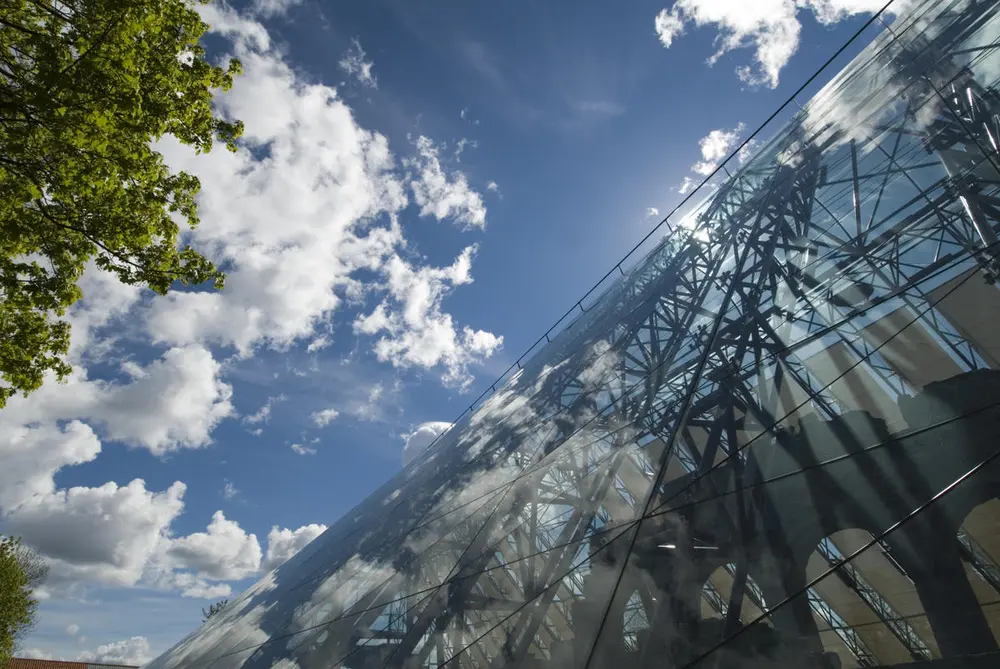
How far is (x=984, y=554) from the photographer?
2826 millimetres

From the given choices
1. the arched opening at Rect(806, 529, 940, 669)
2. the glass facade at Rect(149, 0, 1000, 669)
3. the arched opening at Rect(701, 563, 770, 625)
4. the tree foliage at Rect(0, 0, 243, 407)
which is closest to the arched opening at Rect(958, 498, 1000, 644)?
the glass facade at Rect(149, 0, 1000, 669)

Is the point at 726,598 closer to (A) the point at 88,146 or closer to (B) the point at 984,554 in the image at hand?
(B) the point at 984,554

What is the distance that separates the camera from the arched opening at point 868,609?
282cm

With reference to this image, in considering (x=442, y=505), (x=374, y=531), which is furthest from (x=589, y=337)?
(x=374, y=531)

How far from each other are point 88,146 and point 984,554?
27.2 ft

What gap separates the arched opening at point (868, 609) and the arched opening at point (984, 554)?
0.28m

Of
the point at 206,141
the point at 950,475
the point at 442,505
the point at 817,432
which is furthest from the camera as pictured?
the point at 442,505

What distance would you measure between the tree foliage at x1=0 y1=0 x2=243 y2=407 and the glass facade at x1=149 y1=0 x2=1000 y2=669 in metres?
5.36

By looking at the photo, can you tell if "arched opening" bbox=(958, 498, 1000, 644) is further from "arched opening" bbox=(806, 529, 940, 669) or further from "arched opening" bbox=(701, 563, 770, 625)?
"arched opening" bbox=(701, 563, 770, 625)

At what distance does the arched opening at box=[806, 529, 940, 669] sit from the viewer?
9.26 feet

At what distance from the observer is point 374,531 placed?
11508 mm

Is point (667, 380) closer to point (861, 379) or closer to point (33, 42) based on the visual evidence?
point (861, 379)

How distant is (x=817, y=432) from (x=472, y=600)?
3.71 metres

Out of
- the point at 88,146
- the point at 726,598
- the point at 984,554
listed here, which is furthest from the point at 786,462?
the point at 88,146
